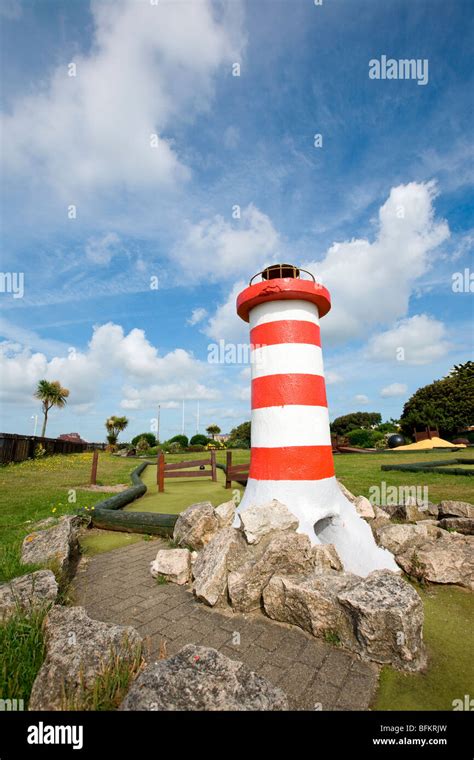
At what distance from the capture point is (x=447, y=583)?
412 cm

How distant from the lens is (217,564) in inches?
158

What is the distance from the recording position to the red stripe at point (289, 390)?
5137mm

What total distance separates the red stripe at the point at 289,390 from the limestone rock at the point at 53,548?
336cm

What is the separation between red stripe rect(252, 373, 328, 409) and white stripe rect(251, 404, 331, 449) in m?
0.08

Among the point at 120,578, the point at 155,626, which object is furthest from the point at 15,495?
the point at 155,626

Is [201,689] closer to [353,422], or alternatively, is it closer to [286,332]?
[286,332]

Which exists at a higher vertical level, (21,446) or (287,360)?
(287,360)

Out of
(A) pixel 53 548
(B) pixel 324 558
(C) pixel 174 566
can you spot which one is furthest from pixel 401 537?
(A) pixel 53 548

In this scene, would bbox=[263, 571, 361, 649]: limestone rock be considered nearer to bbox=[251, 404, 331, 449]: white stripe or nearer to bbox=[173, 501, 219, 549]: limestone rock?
bbox=[173, 501, 219, 549]: limestone rock

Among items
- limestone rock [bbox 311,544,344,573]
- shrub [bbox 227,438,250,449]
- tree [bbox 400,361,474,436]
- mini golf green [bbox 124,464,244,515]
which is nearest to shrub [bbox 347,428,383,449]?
tree [bbox 400,361,474,436]

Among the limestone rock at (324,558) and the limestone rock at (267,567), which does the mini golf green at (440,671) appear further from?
the limestone rock at (267,567)

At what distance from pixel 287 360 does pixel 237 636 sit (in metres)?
3.40
